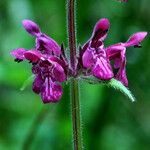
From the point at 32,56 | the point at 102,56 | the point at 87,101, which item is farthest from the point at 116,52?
the point at 87,101

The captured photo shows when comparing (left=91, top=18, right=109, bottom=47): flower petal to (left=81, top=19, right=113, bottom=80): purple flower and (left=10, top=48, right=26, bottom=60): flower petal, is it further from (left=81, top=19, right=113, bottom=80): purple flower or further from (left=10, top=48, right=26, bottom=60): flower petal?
(left=10, top=48, right=26, bottom=60): flower petal

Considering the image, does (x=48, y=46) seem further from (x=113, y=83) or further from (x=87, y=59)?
(x=113, y=83)

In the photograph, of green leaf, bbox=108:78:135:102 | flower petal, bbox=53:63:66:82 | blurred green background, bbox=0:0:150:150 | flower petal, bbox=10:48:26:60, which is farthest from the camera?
blurred green background, bbox=0:0:150:150

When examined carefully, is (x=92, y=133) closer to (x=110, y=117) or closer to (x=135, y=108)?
(x=110, y=117)

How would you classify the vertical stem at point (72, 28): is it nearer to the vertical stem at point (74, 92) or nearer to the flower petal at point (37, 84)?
the vertical stem at point (74, 92)

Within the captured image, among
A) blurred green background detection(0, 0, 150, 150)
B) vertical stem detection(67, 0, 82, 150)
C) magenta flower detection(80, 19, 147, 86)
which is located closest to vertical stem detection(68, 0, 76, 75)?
vertical stem detection(67, 0, 82, 150)

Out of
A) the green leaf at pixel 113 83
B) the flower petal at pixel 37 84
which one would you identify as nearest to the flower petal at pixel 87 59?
the green leaf at pixel 113 83

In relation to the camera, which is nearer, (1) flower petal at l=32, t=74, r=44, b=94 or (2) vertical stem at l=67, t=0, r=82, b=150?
(2) vertical stem at l=67, t=0, r=82, b=150

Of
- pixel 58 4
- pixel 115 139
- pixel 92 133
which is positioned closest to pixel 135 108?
pixel 115 139
